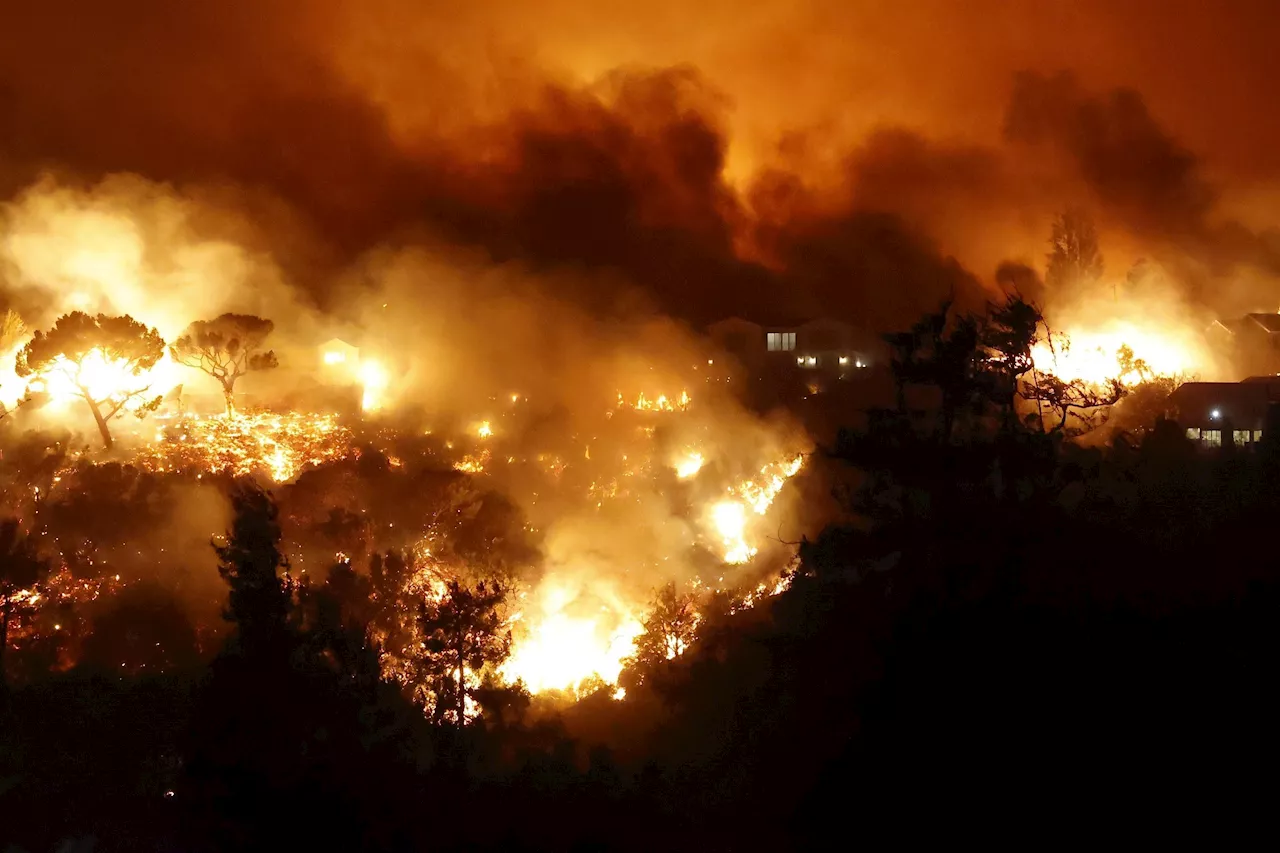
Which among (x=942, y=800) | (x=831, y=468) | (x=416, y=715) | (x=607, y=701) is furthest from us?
(x=831, y=468)

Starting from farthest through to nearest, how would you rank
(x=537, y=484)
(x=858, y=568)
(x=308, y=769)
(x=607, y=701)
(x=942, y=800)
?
(x=537, y=484), (x=607, y=701), (x=858, y=568), (x=308, y=769), (x=942, y=800)

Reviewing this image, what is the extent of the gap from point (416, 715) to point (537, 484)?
15.0 metres

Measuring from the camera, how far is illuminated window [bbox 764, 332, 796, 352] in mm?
44000

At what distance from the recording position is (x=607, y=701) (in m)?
24.1

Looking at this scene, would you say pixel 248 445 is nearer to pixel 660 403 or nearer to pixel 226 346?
pixel 226 346

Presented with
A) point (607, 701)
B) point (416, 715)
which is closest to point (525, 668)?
point (607, 701)

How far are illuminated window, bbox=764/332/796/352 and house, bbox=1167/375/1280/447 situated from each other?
1898cm

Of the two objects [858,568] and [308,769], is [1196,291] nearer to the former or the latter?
[858,568]

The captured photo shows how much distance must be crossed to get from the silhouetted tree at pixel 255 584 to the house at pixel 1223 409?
23.4 m

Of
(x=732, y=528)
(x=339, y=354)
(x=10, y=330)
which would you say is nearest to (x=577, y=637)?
(x=732, y=528)

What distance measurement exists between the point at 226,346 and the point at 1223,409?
102 ft

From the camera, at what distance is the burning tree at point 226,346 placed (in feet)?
105

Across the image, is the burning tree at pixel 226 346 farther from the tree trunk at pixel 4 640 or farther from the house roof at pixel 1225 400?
the house roof at pixel 1225 400

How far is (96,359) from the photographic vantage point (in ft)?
90.8
